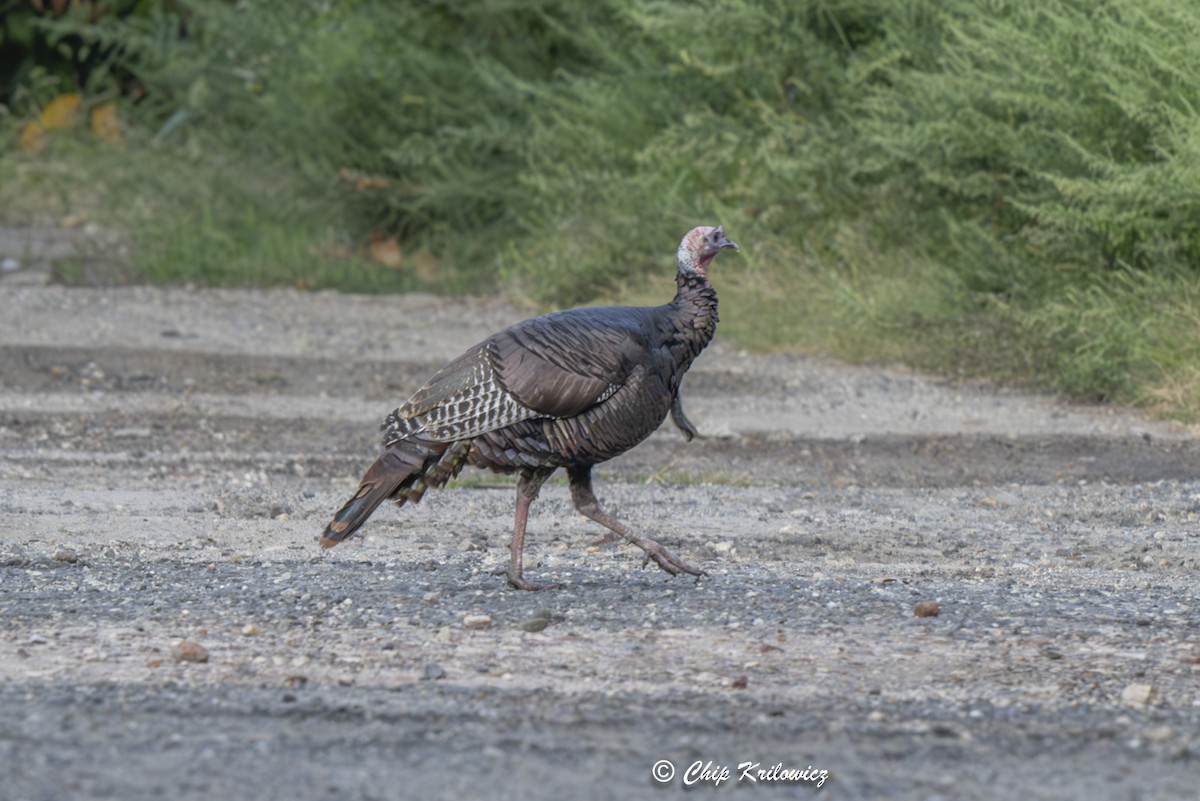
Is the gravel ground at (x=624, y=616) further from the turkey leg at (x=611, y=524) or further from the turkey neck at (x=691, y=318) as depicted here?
the turkey neck at (x=691, y=318)

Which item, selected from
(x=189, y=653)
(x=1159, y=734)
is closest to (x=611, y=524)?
(x=189, y=653)

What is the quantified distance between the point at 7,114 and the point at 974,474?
15140 millimetres

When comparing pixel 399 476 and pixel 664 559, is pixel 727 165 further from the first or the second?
pixel 399 476

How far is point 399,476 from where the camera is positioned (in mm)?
5844

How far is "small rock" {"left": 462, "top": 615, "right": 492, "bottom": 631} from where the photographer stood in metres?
5.40

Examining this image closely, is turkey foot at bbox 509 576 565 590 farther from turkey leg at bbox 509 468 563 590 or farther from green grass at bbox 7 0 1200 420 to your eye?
green grass at bbox 7 0 1200 420

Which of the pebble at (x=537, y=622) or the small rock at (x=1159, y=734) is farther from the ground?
the small rock at (x=1159, y=734)

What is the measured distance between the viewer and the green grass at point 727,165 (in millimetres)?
11016

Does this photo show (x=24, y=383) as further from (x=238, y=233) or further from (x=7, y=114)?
(x=7, y=114)

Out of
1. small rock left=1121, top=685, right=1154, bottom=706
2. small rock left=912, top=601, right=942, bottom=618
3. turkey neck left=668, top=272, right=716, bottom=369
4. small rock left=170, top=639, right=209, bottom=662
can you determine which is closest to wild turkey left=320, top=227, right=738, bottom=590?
turkey neck left=668, top=272, right=716, bottom=369

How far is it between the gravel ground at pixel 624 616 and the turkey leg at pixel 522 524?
6 centimetres

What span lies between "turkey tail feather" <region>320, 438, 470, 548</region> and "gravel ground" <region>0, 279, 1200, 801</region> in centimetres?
25

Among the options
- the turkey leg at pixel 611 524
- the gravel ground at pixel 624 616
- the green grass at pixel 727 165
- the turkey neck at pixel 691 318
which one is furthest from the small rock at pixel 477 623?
the green grass at pixel 727 165

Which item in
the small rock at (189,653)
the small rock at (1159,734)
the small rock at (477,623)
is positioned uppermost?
the small rock at (1159,734)
